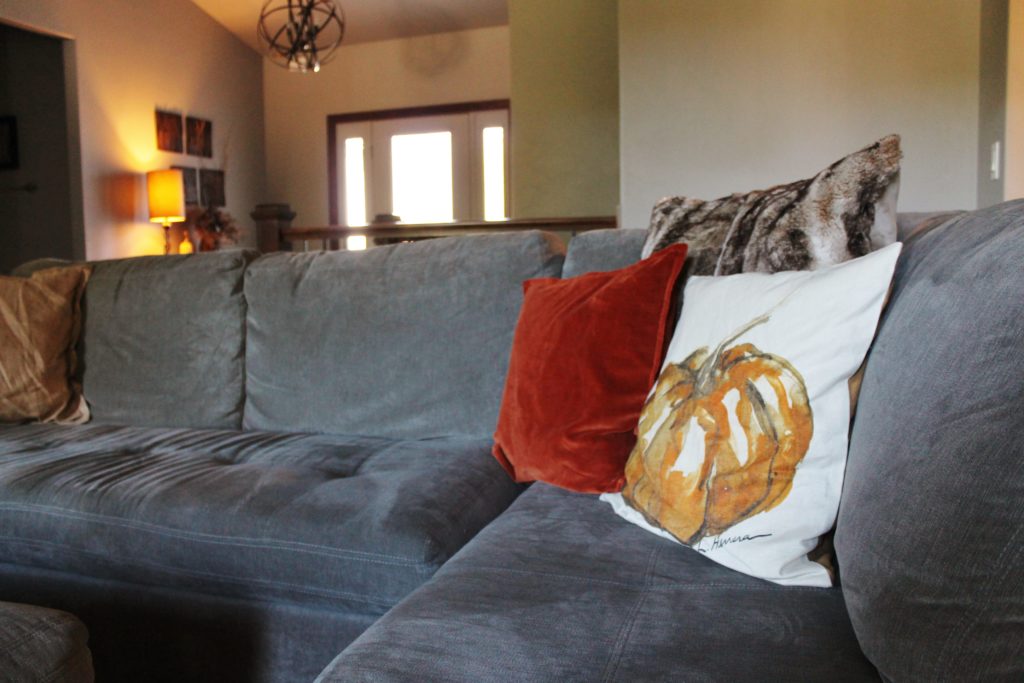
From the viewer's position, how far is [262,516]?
138cm

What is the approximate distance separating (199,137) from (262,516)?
5.74 m

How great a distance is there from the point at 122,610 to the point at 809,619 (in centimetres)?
127

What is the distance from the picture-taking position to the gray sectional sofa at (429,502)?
2.26 feet

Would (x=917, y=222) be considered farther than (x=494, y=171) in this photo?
No

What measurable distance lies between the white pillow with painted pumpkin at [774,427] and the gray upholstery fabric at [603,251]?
64 cm

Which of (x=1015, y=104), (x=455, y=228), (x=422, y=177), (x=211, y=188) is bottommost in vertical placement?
(x=455, y=228)

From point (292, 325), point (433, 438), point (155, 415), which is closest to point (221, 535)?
point (433, 438)

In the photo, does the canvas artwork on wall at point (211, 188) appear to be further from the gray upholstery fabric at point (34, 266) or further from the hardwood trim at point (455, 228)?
the gray upholstery fabric at point (34, 266)

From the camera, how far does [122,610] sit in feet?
4.96

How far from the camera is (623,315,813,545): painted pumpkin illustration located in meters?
0.97

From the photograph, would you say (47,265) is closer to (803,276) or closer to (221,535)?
(221,535)

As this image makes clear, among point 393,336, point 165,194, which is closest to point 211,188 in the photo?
point 165,194

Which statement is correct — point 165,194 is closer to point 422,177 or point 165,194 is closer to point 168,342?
point 422,177

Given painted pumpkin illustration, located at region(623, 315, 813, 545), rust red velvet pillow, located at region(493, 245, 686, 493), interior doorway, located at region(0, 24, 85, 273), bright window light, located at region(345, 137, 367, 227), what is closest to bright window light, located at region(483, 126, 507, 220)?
bright window light, located at region(345, 137, 367, 227)
